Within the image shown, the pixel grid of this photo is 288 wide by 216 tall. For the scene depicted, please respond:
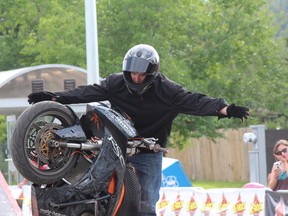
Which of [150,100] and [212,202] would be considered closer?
[150,100]

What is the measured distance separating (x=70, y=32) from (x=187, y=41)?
3424 millimetres

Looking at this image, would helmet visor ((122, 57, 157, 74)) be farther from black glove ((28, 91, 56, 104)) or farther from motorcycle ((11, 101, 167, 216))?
black glove ((28, 91, 56, 104))

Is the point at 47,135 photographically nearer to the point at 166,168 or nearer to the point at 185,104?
the point at 185,104

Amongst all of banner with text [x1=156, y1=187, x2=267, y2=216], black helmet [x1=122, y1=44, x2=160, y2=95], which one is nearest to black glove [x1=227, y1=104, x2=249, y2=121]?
black helmet [x1=122, y1=44, x2=160, y2=95]

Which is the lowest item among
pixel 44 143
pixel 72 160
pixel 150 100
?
pixel 72 160

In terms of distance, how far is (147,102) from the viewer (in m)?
7.79

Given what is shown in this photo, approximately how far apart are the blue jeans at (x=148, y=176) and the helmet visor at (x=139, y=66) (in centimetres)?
71

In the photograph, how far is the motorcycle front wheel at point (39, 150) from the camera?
7.14 meters

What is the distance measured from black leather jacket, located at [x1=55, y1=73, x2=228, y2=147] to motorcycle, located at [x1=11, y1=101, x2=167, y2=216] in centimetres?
35

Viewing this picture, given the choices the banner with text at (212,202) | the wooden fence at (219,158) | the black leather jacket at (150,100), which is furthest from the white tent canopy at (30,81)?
the wooden fence at (219,158)

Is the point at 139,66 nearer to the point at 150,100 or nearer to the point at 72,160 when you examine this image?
the point at 150,100

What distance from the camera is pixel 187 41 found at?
2758 cm

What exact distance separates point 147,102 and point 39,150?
107 centimetres

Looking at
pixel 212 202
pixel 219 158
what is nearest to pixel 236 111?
pixel 212 202
